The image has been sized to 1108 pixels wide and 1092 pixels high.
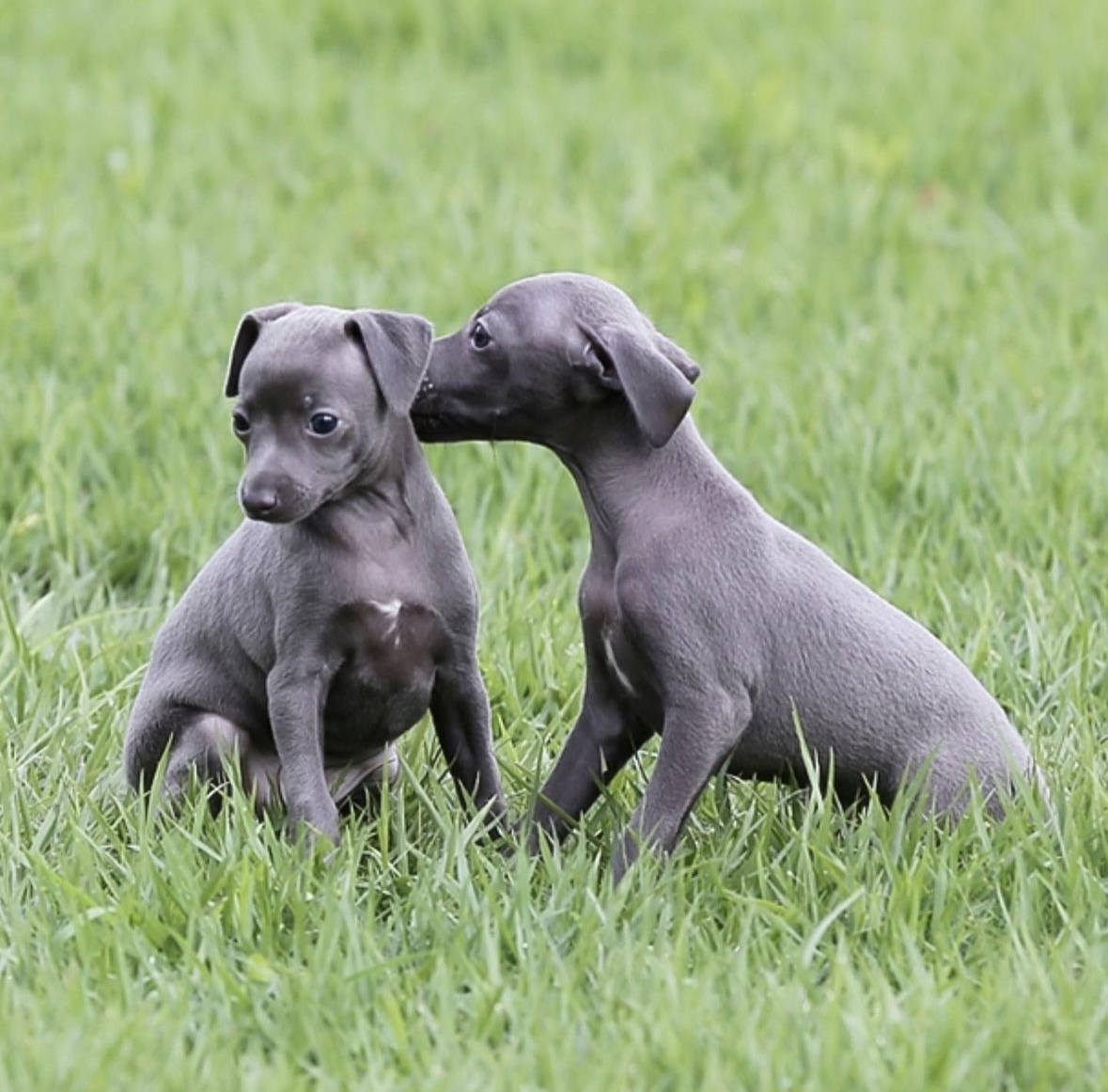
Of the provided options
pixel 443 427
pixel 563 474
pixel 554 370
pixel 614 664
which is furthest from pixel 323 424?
pixel 563 474

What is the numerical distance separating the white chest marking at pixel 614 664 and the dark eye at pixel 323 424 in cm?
67

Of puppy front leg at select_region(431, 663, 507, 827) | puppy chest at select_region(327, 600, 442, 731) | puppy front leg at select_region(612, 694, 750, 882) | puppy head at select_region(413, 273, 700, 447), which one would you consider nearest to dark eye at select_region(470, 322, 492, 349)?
puppy head at select_region(413, 273, 700, 447)

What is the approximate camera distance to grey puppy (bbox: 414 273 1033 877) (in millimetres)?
4055

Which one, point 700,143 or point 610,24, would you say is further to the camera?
point 610,24

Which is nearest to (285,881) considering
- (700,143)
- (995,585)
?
(995,585)

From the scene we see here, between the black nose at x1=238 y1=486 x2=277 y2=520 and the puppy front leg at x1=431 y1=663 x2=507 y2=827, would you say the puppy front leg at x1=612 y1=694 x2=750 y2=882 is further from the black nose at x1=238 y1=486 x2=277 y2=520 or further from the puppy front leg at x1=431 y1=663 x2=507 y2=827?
the black nose at x1=238 y1=486 x2=277 y2=520

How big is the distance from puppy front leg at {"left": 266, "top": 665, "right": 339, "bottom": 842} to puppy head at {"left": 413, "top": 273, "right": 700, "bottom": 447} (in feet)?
1.86

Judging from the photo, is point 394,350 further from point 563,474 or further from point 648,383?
point 563,474

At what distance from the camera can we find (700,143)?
31.0ft

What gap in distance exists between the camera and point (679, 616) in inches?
159

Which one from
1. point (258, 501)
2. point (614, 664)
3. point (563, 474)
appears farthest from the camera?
point (563, 474)

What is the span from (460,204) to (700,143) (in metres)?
A: 1.37

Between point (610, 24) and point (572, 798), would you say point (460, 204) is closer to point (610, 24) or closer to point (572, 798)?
point (610, 24)

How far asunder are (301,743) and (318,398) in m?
0.68
